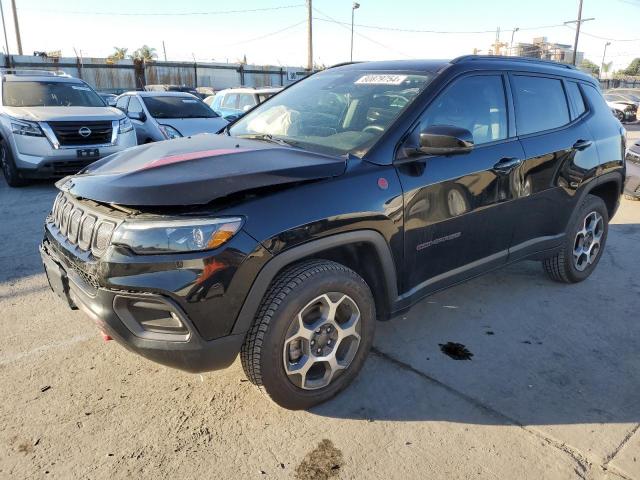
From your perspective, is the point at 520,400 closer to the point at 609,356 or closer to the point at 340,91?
the point at 609,356

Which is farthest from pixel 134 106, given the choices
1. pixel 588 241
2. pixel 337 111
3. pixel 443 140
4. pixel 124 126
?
pixel 443 140

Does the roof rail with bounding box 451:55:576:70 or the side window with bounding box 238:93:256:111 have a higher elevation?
the roof rail with bounding box 451:55:576:70

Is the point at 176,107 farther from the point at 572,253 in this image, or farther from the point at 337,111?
the point at 572,253

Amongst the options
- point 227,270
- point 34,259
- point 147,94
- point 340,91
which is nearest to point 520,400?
point 227,270

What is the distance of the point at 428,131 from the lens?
2723 millimetres

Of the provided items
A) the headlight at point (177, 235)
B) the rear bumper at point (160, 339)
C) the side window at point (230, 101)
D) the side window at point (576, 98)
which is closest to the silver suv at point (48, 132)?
the side window at point (230, 101)

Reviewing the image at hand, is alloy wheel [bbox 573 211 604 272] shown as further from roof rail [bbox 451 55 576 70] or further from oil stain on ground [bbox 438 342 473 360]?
oil stain on ground [bbox 438 342 473 360]

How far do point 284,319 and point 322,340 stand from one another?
351 millimetres

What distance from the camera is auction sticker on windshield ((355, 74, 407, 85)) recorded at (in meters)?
3.19

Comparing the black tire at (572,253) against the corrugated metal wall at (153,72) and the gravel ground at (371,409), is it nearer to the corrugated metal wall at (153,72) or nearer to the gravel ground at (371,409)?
the gravel ground at (371,409)

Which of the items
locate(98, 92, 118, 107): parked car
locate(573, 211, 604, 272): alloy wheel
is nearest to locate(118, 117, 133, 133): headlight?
locate(98, 92, 118, 107): parked car

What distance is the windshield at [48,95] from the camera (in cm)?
821

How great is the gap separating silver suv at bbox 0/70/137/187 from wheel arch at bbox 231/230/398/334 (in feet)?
20.2

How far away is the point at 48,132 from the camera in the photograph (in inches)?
288
